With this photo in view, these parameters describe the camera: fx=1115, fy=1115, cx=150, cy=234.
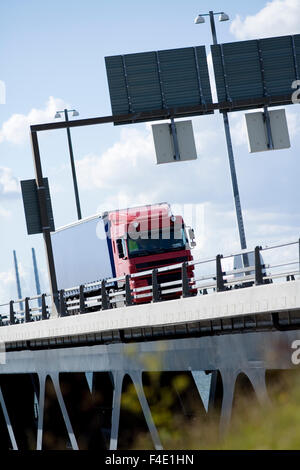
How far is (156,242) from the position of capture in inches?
1400

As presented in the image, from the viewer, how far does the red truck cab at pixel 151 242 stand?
116 feet

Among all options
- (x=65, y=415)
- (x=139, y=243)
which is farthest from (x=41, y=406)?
(x=139, y=243)

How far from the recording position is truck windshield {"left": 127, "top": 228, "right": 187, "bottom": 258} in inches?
1390

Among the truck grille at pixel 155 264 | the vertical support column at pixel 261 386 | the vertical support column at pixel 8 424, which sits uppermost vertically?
the truck grille at pixel 155 264

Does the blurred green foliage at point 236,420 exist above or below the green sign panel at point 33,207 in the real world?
below

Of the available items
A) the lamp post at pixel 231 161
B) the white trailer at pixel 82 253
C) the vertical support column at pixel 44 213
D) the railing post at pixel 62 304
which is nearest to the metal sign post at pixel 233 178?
the lamp post at pixel 231 161

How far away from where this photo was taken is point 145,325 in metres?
24.5

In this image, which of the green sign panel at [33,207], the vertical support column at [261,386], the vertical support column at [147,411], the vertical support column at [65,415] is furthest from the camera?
the vertical support column at [65,415]

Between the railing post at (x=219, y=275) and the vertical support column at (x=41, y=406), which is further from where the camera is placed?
the vertical support column at (x=41, y=406)

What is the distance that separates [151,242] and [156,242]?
246 millimetres

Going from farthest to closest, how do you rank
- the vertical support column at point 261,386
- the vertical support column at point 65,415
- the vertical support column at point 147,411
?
the vertical support column at point 65,415 → the vertical support column at point 147,411 → the vertical support column at point 261,386

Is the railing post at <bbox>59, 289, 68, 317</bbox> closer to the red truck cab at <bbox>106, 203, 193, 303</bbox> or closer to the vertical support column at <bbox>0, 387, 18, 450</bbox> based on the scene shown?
the red truck cab at <bbox>106, 203, 193, 303</bbox>

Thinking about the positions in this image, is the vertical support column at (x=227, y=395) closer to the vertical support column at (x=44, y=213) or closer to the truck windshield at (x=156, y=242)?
the vertical support column at (x=44, y=213)

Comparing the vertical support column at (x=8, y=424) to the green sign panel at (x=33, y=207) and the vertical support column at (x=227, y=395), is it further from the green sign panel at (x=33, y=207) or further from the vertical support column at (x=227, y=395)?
the vertical support column at (x=227, y=395)
